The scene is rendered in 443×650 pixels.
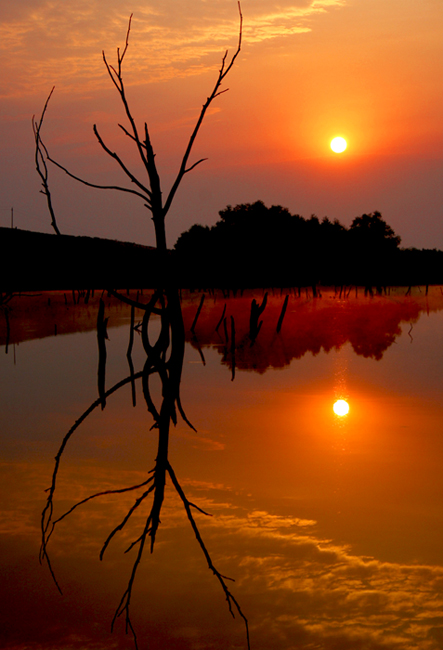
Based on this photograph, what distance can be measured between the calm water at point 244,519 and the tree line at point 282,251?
200 feet

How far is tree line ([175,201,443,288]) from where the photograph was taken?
7806 centimetres

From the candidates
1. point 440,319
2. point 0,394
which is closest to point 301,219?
point 440,319

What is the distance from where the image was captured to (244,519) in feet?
19.2

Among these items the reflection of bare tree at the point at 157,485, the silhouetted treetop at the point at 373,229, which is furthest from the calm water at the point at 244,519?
the silhouetted treetop at the point at 373,229

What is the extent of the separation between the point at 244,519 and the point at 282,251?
7311 centimetres

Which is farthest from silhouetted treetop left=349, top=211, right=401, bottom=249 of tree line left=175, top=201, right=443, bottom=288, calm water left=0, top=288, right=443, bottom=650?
calm water left=0, top=288, right=443, bottom=650

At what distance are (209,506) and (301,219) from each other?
3308 inches

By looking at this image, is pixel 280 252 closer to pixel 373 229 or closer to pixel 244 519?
pixel 373 229

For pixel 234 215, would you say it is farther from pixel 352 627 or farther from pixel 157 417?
pixel 352 627

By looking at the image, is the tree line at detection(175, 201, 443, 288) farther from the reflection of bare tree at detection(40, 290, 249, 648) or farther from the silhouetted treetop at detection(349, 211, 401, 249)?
the reflection of bare tree at detection(40, 290, 249, 648)

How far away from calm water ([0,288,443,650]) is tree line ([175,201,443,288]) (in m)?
61.1

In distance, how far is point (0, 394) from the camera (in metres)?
12.4

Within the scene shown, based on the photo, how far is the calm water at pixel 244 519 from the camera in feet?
13.8

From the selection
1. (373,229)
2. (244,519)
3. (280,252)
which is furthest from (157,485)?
(373,229)
